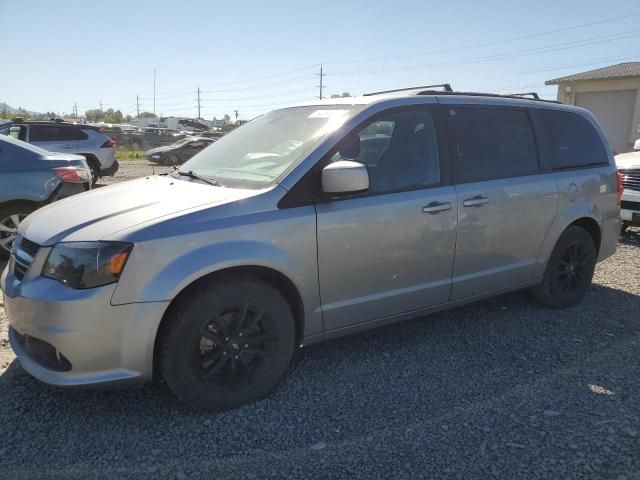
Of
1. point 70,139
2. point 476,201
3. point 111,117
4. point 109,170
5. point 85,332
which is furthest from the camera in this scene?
point 111,117

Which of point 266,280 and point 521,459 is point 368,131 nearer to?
point 266,280

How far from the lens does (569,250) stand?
A: 480 cm

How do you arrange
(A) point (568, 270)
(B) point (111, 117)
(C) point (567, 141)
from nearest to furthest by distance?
(C) point (567, 141) → (A) point (568, 270) → (B) point (111, 117)

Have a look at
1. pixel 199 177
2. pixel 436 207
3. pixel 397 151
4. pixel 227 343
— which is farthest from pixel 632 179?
pixel 227 343

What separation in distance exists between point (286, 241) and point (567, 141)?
3.01 meters

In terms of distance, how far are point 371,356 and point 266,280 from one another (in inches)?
45.1

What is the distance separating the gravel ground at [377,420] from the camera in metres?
2.61

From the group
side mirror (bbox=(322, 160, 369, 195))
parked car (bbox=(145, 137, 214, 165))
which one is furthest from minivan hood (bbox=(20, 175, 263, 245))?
parked car (bbox=(145, 137, 214, 165))

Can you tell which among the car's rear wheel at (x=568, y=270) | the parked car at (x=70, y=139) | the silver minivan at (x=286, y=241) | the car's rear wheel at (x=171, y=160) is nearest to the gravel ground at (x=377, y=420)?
the silver minivan at (x=286, y=241)

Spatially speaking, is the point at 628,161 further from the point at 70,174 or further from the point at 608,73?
the point at 608,73

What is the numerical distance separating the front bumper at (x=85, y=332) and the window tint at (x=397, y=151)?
5.13ft

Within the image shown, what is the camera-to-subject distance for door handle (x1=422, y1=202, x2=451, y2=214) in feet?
11.8

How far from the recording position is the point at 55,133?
12.8 metres

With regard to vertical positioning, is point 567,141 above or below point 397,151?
above
